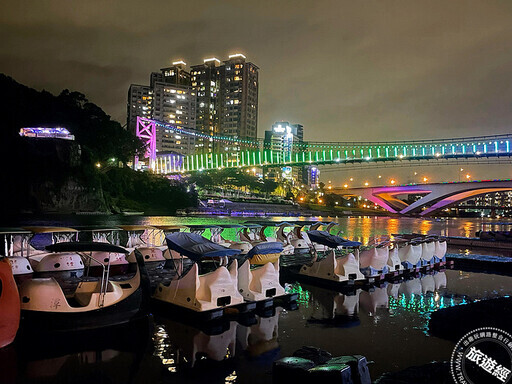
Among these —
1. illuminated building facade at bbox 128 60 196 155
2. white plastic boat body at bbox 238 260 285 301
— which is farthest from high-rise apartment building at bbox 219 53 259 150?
white plastic boat body at bbox 238 260 285 301

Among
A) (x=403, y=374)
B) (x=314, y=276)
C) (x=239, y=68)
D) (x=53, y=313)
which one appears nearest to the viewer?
(x=403, y=374)

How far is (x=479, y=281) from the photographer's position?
15.8 metres

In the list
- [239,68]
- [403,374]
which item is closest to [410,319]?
[403,374]

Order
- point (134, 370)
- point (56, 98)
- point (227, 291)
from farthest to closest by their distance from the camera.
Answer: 1. point (56, 98)
2. point (227, 291)
3. point (134, 370)

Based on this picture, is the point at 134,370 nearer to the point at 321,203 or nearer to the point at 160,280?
the point at 160,280

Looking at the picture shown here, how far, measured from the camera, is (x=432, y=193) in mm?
88438

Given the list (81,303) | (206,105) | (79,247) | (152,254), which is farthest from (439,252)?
(206,105)

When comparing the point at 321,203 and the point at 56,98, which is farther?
the point at 321,203

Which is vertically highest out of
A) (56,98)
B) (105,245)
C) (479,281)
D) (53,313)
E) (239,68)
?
(239,68)

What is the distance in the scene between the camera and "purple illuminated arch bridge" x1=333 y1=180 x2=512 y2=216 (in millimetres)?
82250

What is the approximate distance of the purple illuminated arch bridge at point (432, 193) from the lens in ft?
270

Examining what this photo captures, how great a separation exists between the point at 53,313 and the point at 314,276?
328 inches

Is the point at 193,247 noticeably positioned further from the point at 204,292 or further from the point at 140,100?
the point at 140,100

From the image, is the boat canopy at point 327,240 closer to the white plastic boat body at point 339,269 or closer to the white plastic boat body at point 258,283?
the white plastic boat body at point 339,269
